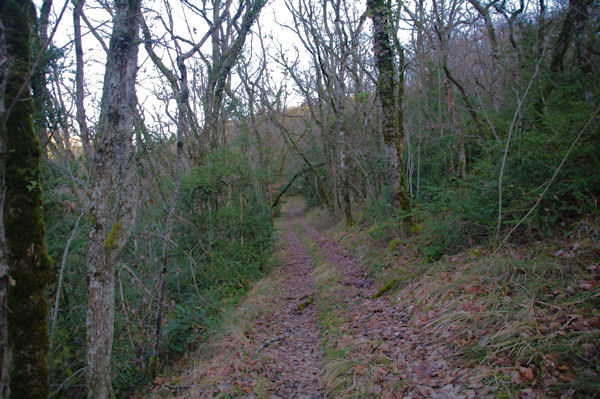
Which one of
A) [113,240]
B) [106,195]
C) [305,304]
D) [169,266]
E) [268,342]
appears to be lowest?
[305,304]

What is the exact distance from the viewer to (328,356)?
4.52m

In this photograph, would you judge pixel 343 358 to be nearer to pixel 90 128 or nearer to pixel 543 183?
pixel 543 183

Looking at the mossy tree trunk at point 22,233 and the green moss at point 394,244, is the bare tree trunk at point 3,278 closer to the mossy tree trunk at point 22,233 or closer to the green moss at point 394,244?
the mossy tree trunk at point 22,233

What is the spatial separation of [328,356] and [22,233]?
12.3 ft

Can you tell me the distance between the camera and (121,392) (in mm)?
4828

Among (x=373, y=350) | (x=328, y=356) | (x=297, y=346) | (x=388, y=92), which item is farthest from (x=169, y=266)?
(x=388, y=92)

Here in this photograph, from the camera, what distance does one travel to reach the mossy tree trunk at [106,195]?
366 cm

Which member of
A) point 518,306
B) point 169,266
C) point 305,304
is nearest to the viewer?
point 518,306

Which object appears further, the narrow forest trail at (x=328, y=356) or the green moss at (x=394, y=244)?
the green moss at (x=394, y=244)

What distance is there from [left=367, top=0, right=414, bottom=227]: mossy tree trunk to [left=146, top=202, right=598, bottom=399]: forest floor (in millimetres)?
1685

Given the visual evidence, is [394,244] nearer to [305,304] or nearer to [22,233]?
[305,304]

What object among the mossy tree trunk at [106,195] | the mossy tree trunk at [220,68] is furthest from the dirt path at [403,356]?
the mossy tree trunk at [220,68]

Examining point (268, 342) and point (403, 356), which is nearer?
point (403, 356)

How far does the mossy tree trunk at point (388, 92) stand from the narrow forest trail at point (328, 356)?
7.96 ft
